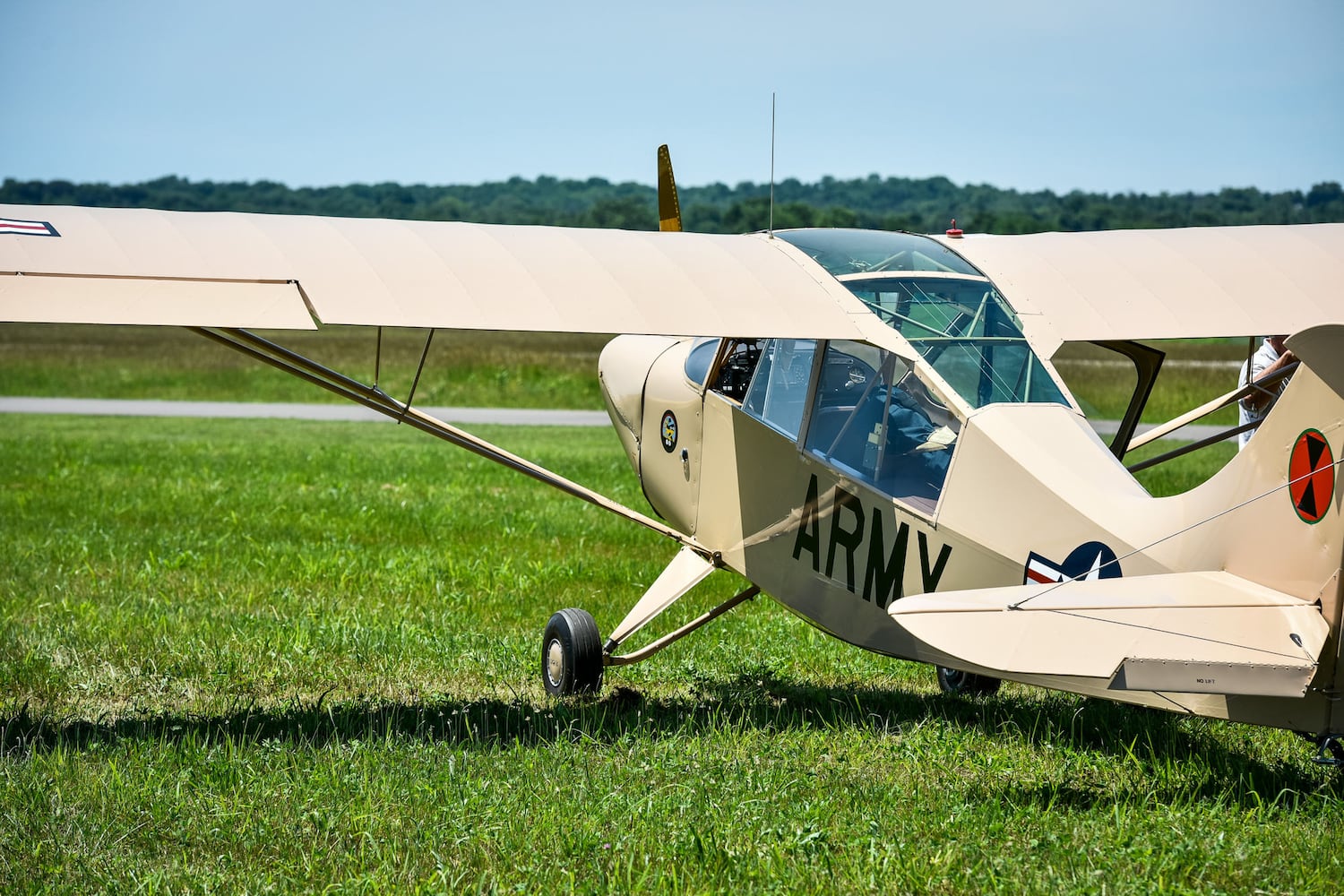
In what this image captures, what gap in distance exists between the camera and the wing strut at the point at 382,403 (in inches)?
224

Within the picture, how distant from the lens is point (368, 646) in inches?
280

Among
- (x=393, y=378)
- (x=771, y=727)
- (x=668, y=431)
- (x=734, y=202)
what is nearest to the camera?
(x=771, y=727)

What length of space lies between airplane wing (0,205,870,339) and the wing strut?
0.26 m

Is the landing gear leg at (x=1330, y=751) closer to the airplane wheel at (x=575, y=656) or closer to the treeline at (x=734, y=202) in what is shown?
the airplane wheel at (x=575, y=656)

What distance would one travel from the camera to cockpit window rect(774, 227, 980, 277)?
5.73m

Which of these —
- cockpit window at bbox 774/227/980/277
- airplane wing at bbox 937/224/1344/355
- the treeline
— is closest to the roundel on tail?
airplane wing at bbox 937/224/1344/355

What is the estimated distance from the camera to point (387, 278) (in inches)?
217

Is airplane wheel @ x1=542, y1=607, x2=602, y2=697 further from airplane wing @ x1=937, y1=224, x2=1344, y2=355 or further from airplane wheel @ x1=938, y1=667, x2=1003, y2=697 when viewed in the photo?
airplane wing @ x1=937, y1=224, x2=1344, y2=355

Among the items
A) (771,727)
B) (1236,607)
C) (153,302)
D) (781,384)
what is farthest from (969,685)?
(153,302)

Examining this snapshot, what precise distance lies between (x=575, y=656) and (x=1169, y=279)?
3777mm

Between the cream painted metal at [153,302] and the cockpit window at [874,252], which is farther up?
the cockpit window at [874,252]

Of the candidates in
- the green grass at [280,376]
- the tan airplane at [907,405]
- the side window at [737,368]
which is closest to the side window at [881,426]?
the tan airplane at [907,405]

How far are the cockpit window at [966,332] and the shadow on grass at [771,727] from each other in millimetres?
1518

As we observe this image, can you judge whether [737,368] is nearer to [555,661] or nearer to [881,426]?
[881,426]
